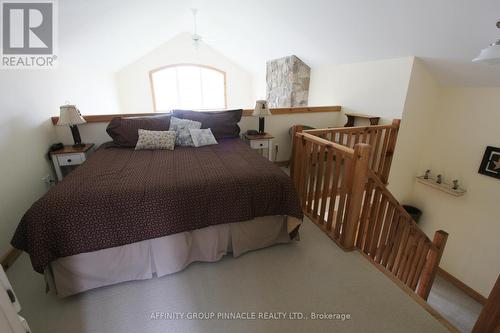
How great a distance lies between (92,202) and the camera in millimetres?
1436

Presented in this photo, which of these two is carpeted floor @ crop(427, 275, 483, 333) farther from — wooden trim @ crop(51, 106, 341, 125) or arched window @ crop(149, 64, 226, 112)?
arched window @ crop(149, 64, 226, 112)

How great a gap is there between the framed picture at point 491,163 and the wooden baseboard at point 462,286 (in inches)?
→ 55.9

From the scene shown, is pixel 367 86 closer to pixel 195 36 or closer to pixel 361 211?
pixel 361 211

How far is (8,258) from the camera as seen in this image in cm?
181

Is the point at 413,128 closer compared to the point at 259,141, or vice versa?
the point at 413,128

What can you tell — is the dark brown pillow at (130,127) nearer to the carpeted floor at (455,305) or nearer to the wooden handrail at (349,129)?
the wooden handrail at (349,129)

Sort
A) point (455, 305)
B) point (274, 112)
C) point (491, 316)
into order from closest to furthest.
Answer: point (491, 316) < point (455, 305) < point (274, 112)

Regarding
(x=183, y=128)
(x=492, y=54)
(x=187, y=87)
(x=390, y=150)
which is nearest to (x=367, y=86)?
(x=390, y=150)

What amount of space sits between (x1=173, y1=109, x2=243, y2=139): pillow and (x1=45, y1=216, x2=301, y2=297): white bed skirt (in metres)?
1.36

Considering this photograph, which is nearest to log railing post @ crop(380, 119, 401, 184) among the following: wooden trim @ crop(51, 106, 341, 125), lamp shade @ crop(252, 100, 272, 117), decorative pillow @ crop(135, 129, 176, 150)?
wooden trim @ crop(51, 106, 341, 125)

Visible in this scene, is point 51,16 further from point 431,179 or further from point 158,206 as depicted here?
point 431,179

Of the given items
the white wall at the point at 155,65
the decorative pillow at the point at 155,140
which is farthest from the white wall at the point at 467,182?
the white wall at the point at 155,65

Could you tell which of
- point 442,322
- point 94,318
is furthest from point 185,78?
point 442,322

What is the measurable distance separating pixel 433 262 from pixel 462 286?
1386 mm
